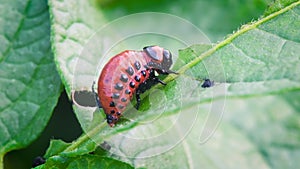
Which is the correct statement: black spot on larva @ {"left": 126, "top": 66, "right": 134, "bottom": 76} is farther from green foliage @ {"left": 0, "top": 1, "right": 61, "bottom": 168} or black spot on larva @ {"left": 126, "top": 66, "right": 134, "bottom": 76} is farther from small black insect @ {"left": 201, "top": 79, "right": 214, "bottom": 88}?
green foliage @ {"left": 0, "top": 1, "right": 61, "bottom": 168}

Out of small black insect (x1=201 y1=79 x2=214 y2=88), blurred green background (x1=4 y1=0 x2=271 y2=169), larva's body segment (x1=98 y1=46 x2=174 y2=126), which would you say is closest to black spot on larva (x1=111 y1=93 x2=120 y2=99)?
larva's body segment (x1=98 y1=46 x2=174 y2=126)

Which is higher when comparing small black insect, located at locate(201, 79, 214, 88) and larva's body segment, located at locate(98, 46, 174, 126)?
small black insect, located at locate(201, 79, 214, 88)

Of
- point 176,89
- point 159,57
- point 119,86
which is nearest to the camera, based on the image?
point 176,89

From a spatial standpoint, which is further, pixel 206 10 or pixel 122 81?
pixel 206 10

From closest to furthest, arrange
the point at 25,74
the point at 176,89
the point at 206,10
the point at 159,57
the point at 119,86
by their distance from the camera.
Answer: the point at 176,89 → the point at 119,86 → the point at 159,57 → the point at 25,74 → the point at 206,10

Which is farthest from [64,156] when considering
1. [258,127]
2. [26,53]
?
[258,127]

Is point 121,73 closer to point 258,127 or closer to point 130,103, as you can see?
point 130,103

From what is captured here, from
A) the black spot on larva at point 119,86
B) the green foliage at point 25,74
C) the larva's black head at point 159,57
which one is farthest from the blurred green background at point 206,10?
the black spot on larva at point 119,86

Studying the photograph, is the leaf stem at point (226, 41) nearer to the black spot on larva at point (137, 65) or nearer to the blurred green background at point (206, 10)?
the black spot on larva at point (137, 65)

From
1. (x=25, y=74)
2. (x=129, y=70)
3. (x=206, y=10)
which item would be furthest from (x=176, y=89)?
(x=206, y=10)

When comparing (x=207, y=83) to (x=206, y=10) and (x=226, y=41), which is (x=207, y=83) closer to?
(x=226, y=41)
